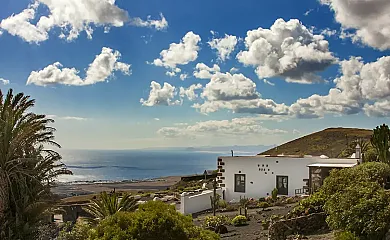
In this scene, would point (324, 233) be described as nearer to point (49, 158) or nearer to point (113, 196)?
point (113, 196)

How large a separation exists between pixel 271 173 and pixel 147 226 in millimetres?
17482

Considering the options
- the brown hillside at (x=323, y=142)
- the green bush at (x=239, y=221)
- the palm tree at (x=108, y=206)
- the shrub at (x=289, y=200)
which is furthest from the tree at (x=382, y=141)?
the brown hillside at (x=323, y=142)

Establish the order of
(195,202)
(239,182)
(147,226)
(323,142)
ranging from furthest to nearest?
(323,142) < (239,182) < (195,202) < (147,226)

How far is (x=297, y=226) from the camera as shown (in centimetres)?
1320

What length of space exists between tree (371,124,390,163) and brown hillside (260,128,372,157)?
3463cm

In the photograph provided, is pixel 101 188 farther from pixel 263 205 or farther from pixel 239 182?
pixel 263 205

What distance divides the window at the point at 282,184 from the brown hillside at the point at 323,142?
3397 centimetres

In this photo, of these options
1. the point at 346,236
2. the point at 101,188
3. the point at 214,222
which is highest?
the point at 346,236

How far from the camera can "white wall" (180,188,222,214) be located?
810 inches

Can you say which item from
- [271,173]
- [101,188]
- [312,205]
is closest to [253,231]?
[312,205]

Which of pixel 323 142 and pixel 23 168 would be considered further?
pixel 323 142

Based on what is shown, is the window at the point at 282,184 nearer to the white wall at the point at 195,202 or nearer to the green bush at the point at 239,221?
the white wall at the point at 195,202

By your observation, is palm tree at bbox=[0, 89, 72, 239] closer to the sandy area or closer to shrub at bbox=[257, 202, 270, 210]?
shrub at bbox=[257, 202, 270, 210]

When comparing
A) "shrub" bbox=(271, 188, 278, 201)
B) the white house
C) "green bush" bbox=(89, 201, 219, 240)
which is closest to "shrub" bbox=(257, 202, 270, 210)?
"shrub" bbox=(271, 188, 278, 201)
